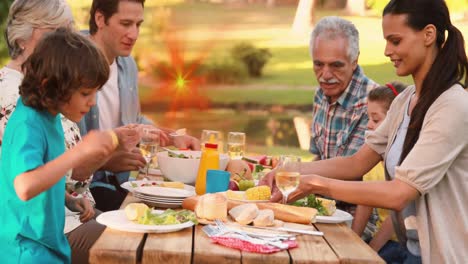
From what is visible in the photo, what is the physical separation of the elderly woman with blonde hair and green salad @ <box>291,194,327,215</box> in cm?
82

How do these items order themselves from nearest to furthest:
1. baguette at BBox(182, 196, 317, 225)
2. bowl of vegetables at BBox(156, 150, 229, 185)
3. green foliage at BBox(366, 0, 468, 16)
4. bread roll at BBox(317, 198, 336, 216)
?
baguette at BBox(182, 196, 317, 225) → bread roll at BBox(317, 198, 336, 216) → bowl of vegetables at BBox(156, 150, 229, 185) → green foliage at BBox(366, 0, 468, 16)

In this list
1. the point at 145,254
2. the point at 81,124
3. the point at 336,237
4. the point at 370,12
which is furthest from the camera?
the point at 370,12

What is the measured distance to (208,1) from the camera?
953 cm

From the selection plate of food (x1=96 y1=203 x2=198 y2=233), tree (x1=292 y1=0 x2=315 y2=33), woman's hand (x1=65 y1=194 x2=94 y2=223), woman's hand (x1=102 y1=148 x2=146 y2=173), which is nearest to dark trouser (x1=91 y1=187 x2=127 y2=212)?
woman's hand (x1=102 y1=148 x2=146 y2=173)

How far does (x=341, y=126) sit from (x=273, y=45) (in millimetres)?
4977

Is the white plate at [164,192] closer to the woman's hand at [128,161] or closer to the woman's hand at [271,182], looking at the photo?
the woman's hand at [271,182]

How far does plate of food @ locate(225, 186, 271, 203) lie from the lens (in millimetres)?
3166

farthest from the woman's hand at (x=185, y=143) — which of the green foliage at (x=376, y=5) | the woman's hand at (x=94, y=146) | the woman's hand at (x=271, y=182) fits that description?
the green foliage at (x=376, y=5)

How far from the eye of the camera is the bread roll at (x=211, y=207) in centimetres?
285

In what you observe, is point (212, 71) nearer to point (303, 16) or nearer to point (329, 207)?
point (303, 16)

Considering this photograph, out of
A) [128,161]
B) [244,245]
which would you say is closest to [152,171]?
[128,161]

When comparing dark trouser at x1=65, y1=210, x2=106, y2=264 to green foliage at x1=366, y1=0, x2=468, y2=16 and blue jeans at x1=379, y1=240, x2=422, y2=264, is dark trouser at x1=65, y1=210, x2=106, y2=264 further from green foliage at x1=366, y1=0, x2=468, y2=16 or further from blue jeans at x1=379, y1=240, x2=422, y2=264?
green foliage at x1=366, y1=0, x2=468, y2=16

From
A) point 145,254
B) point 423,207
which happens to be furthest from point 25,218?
point 423,207

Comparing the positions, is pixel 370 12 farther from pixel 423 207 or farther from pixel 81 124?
pixel 423 207
